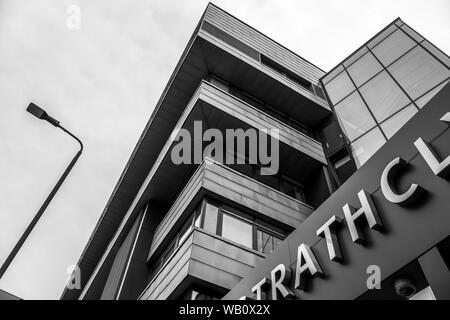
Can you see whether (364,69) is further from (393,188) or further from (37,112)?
(37,112)

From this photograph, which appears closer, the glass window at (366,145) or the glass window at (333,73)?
the glass window at (366,145)

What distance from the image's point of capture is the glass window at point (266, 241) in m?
15.7

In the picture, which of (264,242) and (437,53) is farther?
(264,242)

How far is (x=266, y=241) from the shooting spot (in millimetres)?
16250

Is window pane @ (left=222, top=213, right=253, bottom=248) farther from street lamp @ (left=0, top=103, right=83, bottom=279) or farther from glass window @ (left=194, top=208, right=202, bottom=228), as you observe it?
street lamp @ (left=0, top=103, right=83, bottom=279)

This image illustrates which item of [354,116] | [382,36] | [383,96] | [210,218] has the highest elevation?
[382,36]

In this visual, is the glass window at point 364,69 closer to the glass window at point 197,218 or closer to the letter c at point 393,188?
the glass window at point 197,218

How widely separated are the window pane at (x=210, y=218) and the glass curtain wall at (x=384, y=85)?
21.9ft

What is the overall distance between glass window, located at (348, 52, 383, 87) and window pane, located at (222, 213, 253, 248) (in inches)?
345

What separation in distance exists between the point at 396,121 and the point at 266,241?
304 inches

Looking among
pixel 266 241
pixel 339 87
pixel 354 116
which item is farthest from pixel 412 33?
pixel 266 241

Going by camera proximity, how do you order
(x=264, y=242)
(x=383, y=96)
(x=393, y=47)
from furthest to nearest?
(x=393, y=47) < (x=264, y=242) < (x=383, y=96)

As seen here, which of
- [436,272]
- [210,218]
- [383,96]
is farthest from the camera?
[210,218]

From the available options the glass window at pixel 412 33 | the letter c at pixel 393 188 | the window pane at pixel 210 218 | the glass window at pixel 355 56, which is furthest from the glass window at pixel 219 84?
the letter c at pixel 393 188
